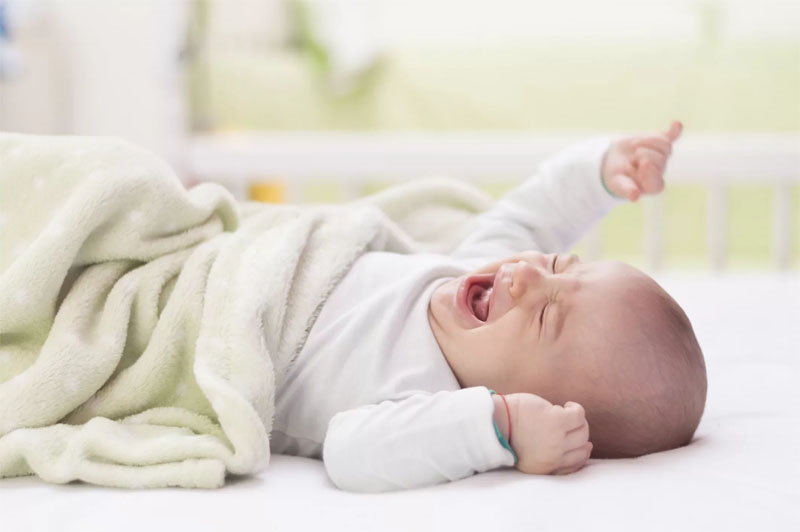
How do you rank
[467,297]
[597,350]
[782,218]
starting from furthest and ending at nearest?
[782,218]
[467,297]
[597,350]

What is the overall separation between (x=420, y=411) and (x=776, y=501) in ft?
0.83

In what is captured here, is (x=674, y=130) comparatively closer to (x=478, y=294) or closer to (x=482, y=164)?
(x=478, y=294)

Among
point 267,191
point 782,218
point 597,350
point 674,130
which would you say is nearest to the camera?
point 597,350

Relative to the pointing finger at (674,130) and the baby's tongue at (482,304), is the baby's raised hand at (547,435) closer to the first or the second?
the baby's tongue at (482,304)

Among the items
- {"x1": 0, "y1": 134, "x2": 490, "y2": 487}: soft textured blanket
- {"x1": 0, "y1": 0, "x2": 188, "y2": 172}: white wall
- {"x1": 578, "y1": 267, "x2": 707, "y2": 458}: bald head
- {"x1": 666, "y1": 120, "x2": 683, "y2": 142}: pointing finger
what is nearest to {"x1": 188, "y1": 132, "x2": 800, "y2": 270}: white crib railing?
{"x1": 0, "y1": 0, "x2": 188, "y2": 172}: white wall

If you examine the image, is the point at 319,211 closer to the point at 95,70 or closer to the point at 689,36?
the point at 95,70

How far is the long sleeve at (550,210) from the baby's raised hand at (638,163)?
19 millimetres

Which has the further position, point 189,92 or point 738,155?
point 189,92

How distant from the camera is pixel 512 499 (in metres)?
0.65

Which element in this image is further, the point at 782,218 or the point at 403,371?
the point at 782,218

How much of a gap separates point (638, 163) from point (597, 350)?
361mm

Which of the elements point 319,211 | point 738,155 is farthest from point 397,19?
point 319,211

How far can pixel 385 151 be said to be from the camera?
1954 mm

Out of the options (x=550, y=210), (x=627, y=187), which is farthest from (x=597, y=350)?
(x=550, y=210)
